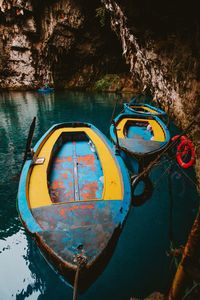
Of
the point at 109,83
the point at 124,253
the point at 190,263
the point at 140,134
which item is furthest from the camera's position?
the point at 109,83

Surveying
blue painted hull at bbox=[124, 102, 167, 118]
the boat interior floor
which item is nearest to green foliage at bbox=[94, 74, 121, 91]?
blue painted hull at bbox=[124, 102, 167, 118]

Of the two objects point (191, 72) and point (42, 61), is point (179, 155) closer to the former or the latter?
point (191, 72)

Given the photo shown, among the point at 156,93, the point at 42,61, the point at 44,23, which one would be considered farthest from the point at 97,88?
the point at 156,93

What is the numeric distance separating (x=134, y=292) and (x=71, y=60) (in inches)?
1187

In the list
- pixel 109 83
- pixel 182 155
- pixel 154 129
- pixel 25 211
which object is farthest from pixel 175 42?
pixel 109 83

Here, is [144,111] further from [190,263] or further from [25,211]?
[190,263]

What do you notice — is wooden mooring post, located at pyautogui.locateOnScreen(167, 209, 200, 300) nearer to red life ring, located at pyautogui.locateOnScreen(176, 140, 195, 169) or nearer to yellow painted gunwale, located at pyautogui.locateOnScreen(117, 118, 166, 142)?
yellow painted gunwale, located at pyautogui.locateOnScreen(117, 118, 166, 142)

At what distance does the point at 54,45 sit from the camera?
85.4 feet

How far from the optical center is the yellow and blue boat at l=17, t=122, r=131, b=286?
106 inches

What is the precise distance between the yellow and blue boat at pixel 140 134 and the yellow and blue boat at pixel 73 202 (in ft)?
2.43

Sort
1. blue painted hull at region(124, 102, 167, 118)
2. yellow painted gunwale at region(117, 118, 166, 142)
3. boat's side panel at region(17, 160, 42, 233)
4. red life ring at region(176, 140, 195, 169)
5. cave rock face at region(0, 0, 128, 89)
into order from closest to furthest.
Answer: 1. boat's side panel at region(17, 160, 42, 233)
2. red life ring at region(176, 140, 195, 169)
3. yellow painted gunwale at region(117, 118, 166, 142)
4. blue painted hull at region(124, 102, 167, 118)
5. cave rock face at region(0, 0, 128, 89)

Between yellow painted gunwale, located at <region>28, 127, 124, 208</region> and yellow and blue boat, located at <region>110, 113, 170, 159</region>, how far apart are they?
640 millimetres

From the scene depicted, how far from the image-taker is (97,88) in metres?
28.4

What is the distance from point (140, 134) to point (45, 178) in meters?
5.13
